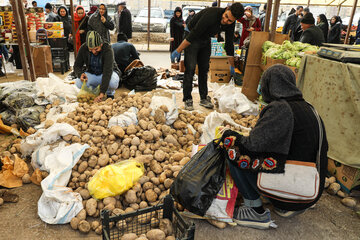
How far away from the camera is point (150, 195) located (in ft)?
7.78

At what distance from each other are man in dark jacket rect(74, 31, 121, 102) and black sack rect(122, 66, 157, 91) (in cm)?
80

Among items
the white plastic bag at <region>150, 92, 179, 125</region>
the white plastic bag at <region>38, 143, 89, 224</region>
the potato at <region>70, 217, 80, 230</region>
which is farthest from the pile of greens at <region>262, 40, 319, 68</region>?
the potato at <region>70, 217, 80, 230</region>

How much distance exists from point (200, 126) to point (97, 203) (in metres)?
1.56

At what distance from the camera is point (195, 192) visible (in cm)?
205

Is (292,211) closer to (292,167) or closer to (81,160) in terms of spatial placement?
(292,167)

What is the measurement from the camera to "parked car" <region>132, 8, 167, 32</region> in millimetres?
13273

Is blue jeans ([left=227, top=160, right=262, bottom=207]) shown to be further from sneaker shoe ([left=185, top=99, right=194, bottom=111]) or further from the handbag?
sneaker shoe ([left=185, top=99, right=194, bottom=111])

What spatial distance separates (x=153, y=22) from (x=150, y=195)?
12129 mm

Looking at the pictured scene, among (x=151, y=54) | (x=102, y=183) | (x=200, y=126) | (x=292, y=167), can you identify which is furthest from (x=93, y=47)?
(x=151, y=54)

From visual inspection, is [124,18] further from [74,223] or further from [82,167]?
[74,223]

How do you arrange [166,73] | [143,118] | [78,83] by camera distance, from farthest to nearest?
[166,73]
[78,83]
[143,118]

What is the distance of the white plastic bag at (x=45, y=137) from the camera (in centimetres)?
287

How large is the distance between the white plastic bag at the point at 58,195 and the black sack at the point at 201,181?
2.65ft

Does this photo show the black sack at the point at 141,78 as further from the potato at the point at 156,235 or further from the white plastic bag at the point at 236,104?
the potato at the point at 156,235
